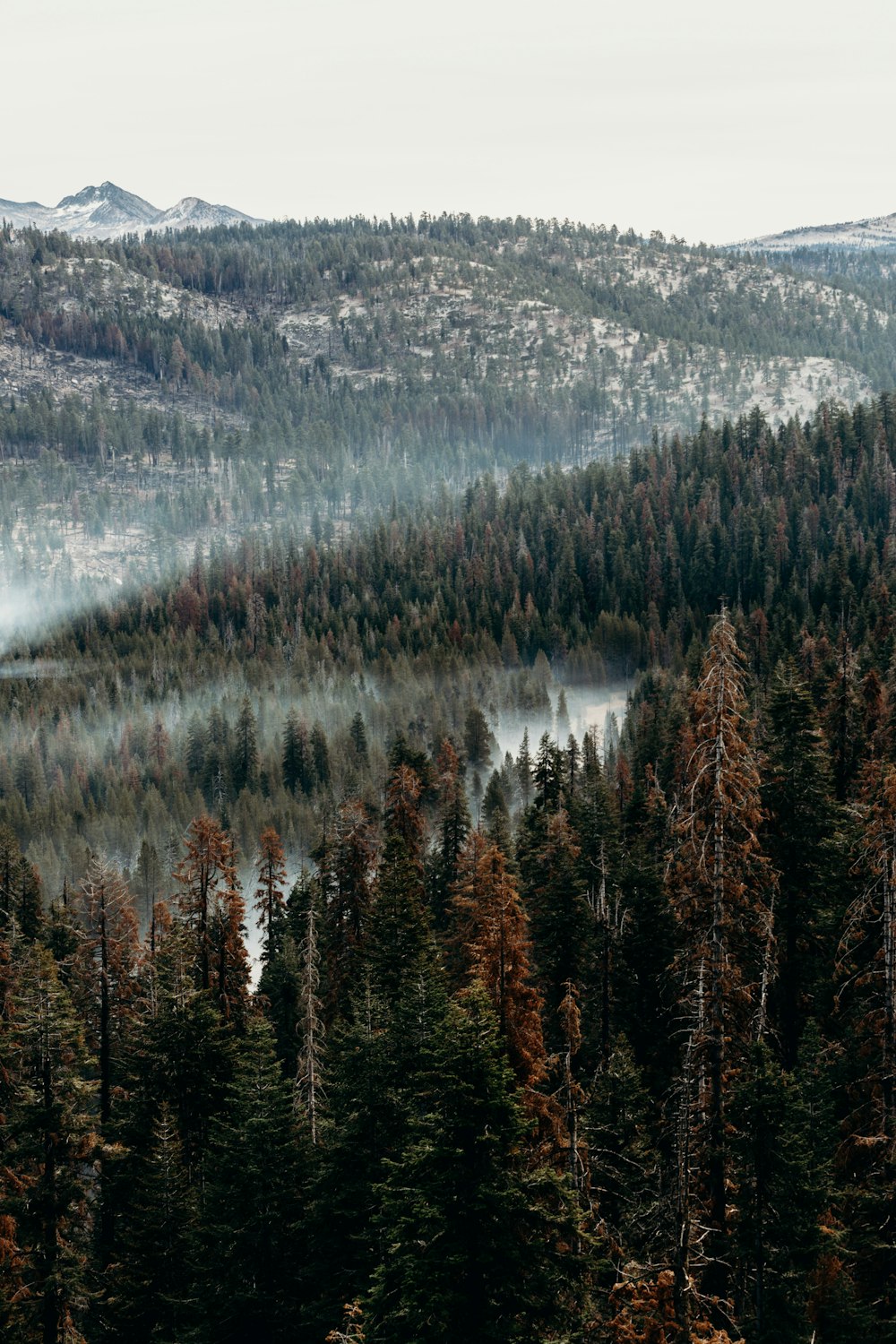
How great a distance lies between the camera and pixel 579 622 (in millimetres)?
182125

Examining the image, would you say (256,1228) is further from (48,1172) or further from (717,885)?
(717,885)

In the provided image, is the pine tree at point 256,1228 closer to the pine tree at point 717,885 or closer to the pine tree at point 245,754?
the pine tree at point 717,885

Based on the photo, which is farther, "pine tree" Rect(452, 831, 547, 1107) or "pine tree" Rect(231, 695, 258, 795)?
"pine tree" Rect(231, 695, 258, 795)

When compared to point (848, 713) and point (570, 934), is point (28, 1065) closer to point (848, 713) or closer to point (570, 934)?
point (570, 934)

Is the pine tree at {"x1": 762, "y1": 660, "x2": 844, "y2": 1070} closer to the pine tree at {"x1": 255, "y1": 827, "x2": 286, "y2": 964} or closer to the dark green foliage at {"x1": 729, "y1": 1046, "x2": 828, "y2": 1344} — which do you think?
the dark green foliage at {"x1": 729, "y1": 1046, "x2": 828, "y2": 1344}


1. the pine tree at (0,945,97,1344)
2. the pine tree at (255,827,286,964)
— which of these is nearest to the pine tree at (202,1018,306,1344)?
the pine tree at (0,945,97,1344)

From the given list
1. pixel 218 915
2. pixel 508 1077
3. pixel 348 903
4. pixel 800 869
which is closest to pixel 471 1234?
pixel 508 1077

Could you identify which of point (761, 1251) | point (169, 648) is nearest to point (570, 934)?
point (761, 1251)

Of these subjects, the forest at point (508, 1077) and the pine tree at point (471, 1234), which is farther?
the forest at point (508, 1077)

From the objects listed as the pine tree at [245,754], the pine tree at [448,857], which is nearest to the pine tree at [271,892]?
the pine tree at [448,857]

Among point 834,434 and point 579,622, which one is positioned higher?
point 834,434

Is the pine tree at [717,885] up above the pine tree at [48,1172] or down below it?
above

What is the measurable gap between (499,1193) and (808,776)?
21770 millimetres

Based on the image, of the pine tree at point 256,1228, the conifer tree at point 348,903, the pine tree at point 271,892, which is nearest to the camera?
the pine tree at point 256,1228
